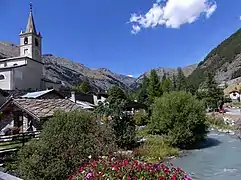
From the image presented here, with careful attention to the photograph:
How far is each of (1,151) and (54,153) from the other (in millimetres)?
5151

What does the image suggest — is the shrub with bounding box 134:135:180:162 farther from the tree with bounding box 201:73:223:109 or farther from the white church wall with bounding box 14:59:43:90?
the tree with bounding box 201:73:223:109

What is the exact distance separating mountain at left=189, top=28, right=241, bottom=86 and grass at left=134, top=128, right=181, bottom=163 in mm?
114617

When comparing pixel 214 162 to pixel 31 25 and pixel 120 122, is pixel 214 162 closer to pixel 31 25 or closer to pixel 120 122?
pixel 120 122

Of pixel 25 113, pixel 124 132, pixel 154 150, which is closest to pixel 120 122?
pixel 124 132

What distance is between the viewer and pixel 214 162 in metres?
19.1

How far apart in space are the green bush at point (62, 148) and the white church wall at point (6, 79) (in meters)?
37.3

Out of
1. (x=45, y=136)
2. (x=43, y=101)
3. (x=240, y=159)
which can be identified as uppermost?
A: (x=43, y=101)

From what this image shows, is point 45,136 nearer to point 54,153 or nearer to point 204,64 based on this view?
point 54,153

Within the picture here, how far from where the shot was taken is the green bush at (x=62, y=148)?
33.5 ft

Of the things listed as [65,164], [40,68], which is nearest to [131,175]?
[65,164]

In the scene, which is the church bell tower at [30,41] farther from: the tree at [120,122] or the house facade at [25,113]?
the tree at [120,122]

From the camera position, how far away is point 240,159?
19.9 meters

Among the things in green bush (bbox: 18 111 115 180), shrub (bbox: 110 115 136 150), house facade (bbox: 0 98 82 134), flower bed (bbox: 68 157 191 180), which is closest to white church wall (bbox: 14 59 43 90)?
house facade (bbox: 0 98 82 134)

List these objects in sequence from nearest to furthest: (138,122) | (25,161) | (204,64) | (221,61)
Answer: (25,161) < (138,122) < (221,61) < (204,64)
